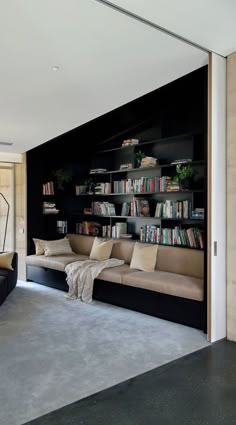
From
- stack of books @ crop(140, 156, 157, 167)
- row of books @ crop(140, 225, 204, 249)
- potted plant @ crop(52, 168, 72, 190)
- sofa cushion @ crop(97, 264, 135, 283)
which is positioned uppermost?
stack of books @ crop(140, 156, 157, 167)

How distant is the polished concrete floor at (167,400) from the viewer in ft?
7.30

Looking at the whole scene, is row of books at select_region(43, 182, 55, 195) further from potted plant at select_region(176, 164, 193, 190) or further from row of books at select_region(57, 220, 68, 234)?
potted plant at select_region(176, 164, 193, 190)

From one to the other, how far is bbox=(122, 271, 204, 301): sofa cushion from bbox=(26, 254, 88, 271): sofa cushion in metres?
1.33

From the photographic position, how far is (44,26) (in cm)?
286

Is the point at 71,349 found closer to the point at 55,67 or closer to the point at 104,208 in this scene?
the point at 55,67

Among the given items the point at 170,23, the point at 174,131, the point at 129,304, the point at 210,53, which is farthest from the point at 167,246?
the point at 170,23

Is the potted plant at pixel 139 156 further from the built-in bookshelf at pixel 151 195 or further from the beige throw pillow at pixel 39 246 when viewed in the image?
the beige throw pillow at pixel 39 246

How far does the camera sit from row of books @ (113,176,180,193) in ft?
16.6

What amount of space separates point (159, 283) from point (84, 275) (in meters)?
1.29

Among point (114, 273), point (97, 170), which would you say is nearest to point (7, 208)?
point (97, 170)

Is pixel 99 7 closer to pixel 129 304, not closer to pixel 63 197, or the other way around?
pixel 129 304

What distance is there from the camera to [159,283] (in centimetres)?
419

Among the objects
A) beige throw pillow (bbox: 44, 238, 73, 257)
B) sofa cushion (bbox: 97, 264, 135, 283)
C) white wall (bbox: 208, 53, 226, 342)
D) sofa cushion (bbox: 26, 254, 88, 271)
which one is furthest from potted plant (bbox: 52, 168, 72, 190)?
white wall (bbox: 208, 53, 226, 342)

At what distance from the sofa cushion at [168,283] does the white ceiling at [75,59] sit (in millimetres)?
2255
